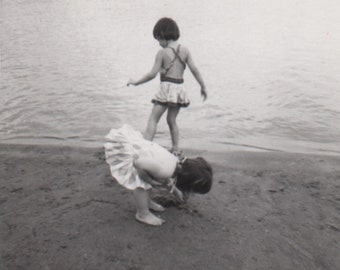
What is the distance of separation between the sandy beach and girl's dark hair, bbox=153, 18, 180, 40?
5.09 ft

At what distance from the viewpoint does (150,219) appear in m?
3.18

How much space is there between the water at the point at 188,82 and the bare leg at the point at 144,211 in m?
2.40

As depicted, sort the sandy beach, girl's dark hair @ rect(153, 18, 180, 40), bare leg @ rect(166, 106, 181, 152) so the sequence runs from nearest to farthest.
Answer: the sandy beach < girl's dark hair @ rect(153, 18, 180, 40) < bare leg @ rect(166, 106, 181, 152)

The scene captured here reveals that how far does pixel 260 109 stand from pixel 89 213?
4.55 metres

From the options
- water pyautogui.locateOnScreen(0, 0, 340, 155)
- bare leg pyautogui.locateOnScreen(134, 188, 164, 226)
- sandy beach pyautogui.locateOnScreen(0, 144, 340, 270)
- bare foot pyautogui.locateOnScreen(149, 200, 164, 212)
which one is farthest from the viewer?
water pyautogui.locateOnScreen(0, 0, 340, 155)

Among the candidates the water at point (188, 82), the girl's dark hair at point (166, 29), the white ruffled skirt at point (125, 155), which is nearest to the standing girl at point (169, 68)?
the girl's dark hair at point (166, 29)

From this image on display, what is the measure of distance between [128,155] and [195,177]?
1.85 feet

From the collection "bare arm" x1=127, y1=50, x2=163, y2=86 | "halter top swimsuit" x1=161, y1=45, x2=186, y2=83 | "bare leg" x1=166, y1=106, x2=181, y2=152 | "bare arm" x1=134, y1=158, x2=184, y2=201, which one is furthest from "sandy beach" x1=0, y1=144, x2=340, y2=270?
"halter top swimsuit" x1=161, y1=45, x2=186, y2=83

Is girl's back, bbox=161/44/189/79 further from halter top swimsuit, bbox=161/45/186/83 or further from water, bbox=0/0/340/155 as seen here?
water, bbox=0/0/340/155

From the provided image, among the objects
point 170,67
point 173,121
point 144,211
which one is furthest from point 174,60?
point 144,211

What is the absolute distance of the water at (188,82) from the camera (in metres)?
5.96

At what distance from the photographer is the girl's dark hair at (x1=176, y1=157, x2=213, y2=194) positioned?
9.53 feet

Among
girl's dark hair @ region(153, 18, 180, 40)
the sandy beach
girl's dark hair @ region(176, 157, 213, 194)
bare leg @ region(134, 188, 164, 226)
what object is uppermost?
girl's dark hair @ region(153, 18, 180, 40)

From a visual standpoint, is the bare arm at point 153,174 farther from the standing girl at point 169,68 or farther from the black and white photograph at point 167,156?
the standing girl at point 169,68
